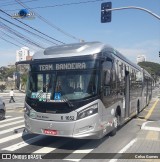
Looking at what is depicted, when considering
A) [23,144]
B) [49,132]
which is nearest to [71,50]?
[49,132]

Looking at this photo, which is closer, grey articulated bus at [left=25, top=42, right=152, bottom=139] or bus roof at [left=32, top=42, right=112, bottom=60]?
grey articulated bus at [left=25, top=42, right=152, bottom=139]

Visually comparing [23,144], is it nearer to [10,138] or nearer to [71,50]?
[10,138]

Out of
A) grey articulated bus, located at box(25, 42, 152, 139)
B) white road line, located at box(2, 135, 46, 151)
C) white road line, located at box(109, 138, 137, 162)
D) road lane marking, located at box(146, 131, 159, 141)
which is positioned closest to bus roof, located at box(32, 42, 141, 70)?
grey articulated bus, located at box(25, 42, 152, 139)

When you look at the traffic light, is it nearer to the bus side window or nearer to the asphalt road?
the asphalt road

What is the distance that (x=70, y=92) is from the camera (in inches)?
345

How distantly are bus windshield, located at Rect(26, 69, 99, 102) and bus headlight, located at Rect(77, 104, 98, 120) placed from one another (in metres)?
0.32

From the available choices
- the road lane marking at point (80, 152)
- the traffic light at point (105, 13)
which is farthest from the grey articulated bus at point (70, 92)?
the traffic light at point (105, 13)

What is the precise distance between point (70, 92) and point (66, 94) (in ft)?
0.41

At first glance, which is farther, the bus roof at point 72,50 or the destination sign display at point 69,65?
the bus roof at point 72,50

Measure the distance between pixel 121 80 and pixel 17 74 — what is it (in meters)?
4.04

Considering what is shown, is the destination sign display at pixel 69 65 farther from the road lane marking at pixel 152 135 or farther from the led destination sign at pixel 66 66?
the road lane marking at pixel 152 135

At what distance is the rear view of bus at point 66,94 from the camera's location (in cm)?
853

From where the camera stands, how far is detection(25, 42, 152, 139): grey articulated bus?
8.55m

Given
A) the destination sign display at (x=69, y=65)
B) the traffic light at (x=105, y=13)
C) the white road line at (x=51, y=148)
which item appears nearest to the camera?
the white road line at (x=51, y=148)
